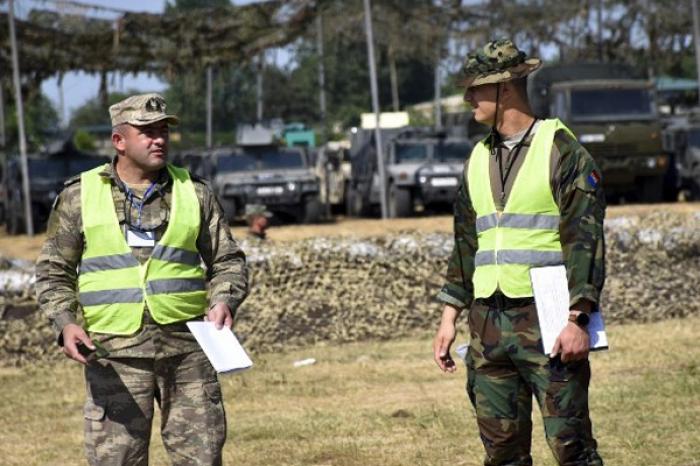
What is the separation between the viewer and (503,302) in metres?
5.63

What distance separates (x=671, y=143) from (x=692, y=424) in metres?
23.0

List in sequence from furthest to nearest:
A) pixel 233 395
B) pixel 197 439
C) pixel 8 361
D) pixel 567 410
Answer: pixel 8 361 < pixel 233 395 < pixel 197 439 < pixel 567 410

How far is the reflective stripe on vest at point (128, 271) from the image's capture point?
5883 millimetres

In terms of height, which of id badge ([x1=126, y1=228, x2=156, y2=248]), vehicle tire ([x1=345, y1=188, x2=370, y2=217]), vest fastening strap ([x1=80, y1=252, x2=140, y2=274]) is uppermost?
id badge ([x1=126, y1=228, x2=156, y2=248])

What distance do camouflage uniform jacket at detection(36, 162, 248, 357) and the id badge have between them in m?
0.02

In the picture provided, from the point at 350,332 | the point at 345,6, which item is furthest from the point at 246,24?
the point at 350,332

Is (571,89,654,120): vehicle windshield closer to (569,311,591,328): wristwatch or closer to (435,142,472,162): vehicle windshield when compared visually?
(435,142,472,162): vehicle windshield

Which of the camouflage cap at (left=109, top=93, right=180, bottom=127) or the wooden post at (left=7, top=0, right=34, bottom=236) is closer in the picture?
the camouflage cap at (left=109, top=93, right=180, bottom=127)

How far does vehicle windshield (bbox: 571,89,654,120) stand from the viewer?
28.7m

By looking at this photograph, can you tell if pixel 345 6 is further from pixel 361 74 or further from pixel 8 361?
pixel 361 74

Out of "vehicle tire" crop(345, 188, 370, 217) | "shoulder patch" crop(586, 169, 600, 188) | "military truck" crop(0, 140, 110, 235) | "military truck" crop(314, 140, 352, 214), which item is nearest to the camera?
"shoulder patch" crop(586, 169, 600, 188)

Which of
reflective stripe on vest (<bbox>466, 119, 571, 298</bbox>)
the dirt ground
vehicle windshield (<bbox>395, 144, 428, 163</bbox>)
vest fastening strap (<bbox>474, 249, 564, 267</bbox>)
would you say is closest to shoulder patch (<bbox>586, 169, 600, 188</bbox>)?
reflective stripe on vest (<bbox>466, 119, 571, 298</bbox>)

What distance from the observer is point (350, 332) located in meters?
13.8

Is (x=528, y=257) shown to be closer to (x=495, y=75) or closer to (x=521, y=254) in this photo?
(x=521, y=254)
